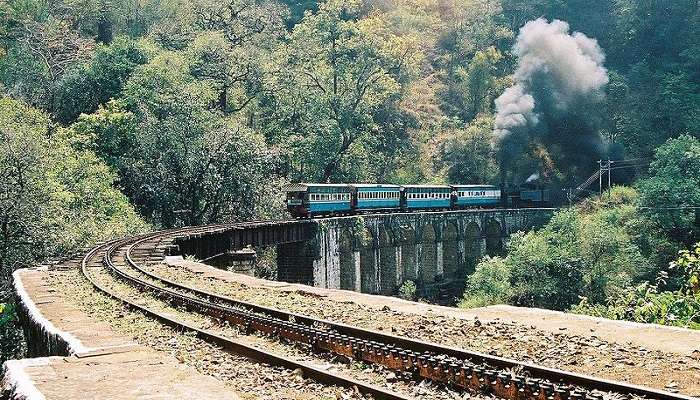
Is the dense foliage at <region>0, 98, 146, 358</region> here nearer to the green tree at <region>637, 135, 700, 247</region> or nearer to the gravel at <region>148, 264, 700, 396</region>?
the gravel at <region>148, 264, 700, 396</region>

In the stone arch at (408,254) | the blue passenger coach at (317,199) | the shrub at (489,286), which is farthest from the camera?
the stone arch at (408,254)

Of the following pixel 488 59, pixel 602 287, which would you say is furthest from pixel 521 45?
pixel 602 287

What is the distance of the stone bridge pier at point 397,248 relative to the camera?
A: 102 ft

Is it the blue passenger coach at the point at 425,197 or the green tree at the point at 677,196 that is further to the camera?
the blue passenger coach at the point at 425,197

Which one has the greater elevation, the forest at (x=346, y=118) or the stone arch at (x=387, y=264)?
the forest at (x=346, y=118)

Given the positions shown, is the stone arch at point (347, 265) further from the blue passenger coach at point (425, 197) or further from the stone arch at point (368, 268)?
the blue passenger coach at point (425, 197)

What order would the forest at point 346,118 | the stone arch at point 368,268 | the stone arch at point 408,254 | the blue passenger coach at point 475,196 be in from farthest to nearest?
the blue passenger coach at point 475,196, the stone arch at point 408,254, the stone arch at point 368,268, the forest at point 346,118

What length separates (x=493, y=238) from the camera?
4744cm

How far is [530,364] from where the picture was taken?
21.5ft

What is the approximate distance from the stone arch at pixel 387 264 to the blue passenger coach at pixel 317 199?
4.24m

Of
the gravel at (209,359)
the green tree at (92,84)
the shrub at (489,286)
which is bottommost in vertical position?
the shrub at (489,286)

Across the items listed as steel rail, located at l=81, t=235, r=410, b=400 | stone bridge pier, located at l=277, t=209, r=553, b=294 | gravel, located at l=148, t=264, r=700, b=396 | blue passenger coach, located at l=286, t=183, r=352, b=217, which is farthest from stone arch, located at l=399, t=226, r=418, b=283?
gravel, located at l=148, t=264, r=700, b=396

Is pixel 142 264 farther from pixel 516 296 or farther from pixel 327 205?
pixel 516 296

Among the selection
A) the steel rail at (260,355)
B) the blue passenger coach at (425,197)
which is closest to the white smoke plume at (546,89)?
the blue passenger coach at (425,197)
